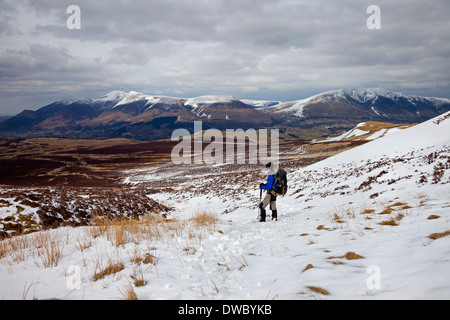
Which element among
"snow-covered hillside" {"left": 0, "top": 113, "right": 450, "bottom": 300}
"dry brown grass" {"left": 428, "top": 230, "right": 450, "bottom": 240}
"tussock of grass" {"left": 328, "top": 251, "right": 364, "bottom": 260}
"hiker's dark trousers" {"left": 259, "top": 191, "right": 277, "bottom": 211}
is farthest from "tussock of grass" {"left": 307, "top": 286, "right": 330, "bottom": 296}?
"hiker's dark trousers" {"left": 259, "top": 191, "right": 277, "bottom": 211}

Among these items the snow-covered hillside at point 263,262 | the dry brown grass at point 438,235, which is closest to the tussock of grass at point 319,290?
the snow-covered hillside at point 263,262

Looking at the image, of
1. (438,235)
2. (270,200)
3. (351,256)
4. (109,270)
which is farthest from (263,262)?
(270,200)

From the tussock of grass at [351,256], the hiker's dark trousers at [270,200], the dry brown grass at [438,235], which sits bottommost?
the hiker's dark trousers at [270,200]

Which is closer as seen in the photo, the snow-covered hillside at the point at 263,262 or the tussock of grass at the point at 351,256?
the snow-covered hillside at the point at 263,262

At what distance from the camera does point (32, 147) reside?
144 meters

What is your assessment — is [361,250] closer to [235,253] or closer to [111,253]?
[235,253]

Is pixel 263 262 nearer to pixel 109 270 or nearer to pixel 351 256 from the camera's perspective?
pixel 351 256

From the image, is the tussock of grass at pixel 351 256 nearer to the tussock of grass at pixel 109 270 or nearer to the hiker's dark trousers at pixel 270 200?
the tussock of grass at pixel 109 270

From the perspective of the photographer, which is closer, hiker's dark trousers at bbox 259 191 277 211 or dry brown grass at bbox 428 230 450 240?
dry brown grass at bbox 428 230 450 240

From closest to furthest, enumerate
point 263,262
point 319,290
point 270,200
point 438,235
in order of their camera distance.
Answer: point 319,290 < point 438,235 < point 263,262 < point 270,200

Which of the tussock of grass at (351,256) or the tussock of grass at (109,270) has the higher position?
the tussock of grass at (351,256)

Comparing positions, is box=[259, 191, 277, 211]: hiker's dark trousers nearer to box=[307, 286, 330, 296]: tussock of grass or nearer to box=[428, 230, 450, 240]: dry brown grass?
box=[428, 230, 450, 240]: dry brown grass

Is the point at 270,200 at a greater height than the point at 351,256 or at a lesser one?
lesser

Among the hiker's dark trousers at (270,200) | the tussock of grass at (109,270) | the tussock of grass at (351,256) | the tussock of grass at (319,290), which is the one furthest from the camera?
the hiker's dark trousers at (270,200)
